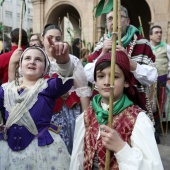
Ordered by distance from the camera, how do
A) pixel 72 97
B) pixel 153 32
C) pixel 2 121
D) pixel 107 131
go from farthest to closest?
pixel 153 32
pixel 72 97
pixel 2 121
pixel 107 131

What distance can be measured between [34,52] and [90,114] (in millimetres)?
659

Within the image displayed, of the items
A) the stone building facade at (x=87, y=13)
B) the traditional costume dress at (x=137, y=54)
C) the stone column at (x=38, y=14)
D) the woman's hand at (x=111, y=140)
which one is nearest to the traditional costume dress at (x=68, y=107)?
the traditional costume dress at (x=137, y=54)

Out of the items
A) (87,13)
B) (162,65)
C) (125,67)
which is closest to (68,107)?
(125,67)

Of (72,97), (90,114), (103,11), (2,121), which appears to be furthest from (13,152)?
(103,11)

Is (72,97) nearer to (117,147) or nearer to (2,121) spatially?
(2,121)

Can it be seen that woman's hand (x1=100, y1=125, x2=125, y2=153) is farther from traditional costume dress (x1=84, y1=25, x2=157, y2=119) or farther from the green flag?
traditional costume dress (x1=84, y1=25, x2=157, y2=119)

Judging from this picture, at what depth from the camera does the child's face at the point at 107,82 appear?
59.2 inches

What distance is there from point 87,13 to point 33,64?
432 inches

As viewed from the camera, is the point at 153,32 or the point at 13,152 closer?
the point at 13,152

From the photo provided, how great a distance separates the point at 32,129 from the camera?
6.15 ft

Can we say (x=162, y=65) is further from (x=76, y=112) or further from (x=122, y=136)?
(x=122, y=136)

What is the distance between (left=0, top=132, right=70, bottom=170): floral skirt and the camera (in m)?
1.85

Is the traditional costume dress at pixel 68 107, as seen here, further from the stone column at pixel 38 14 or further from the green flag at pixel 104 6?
the stone column at pixel 38 14

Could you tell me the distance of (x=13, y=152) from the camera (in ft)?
6.12
